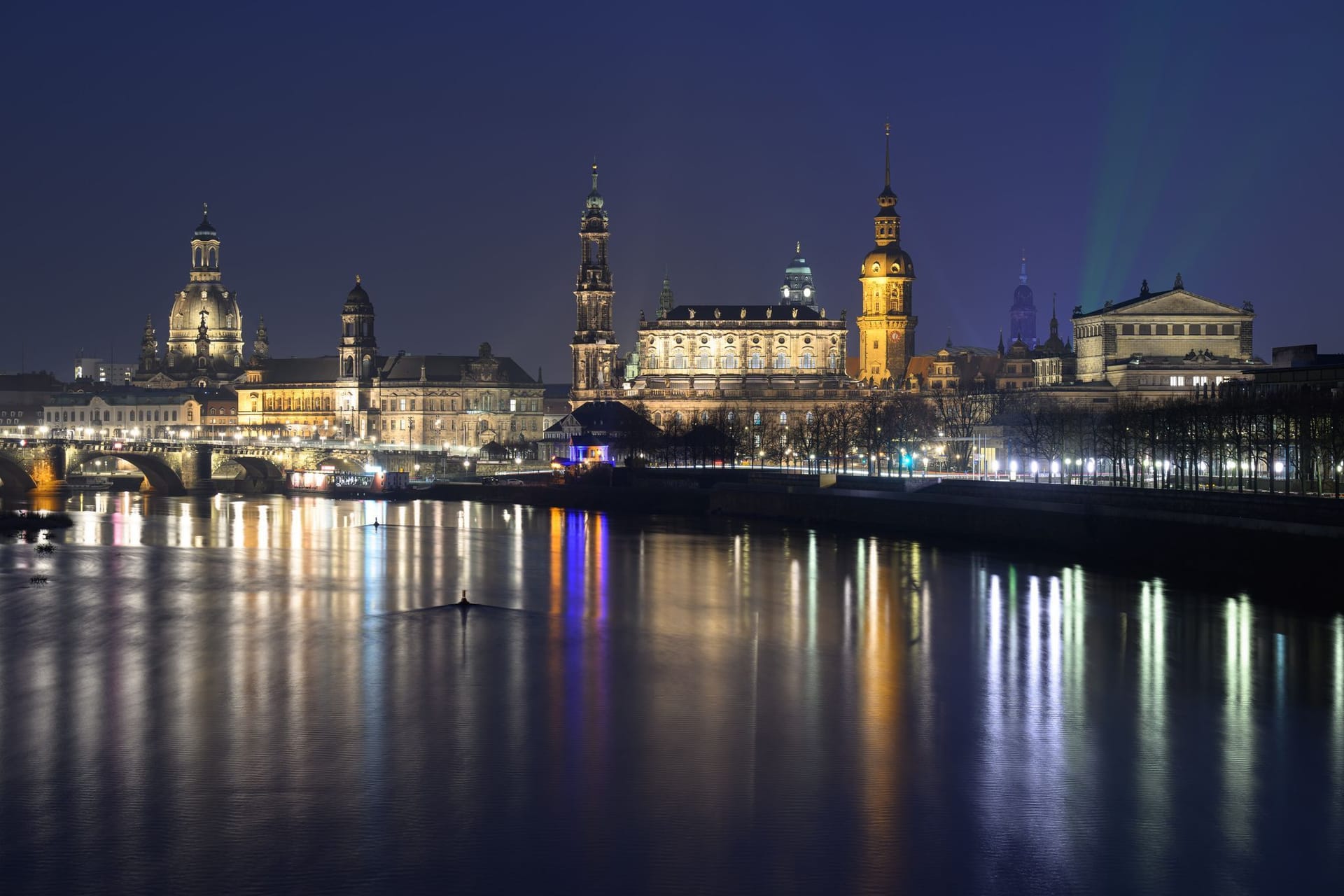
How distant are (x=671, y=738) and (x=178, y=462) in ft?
342

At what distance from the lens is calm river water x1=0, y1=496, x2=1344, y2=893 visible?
78.3 feet

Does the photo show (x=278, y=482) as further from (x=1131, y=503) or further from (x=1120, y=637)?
(x=1120, y=637)

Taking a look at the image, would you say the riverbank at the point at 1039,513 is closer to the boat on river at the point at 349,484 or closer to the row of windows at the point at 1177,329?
the boat on river at the point at 349,484

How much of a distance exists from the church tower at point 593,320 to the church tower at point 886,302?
27778mm

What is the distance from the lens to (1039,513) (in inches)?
2569

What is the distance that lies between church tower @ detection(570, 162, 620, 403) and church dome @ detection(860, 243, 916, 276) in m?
28.4

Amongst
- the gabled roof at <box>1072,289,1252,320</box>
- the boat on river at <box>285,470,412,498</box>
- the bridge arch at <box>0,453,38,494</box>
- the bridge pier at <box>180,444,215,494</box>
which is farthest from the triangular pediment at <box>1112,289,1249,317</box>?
the bridge arch at <box>0,453,38,494</box>

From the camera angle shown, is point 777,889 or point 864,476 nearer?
point 777,889

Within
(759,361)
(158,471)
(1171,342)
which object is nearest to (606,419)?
(759,361)

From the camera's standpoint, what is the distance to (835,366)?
6757 inches

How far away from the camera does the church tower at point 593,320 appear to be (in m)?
173

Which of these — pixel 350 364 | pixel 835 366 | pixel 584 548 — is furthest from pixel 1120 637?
pixel 350 364

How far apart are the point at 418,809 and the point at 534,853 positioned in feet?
9.56

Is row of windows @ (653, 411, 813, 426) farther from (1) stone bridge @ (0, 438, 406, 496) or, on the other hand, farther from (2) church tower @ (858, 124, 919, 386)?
(1) stone bridge @ (0, 438, 406, 496)
